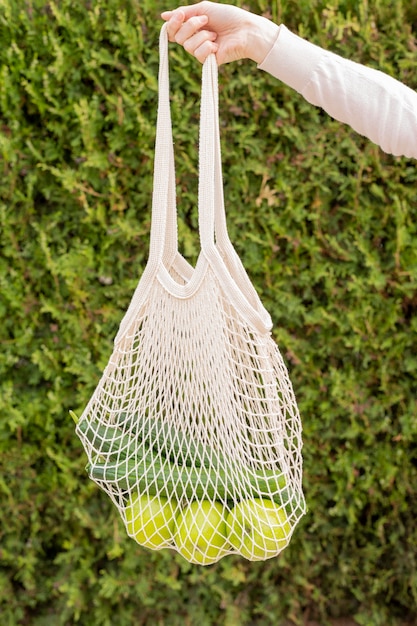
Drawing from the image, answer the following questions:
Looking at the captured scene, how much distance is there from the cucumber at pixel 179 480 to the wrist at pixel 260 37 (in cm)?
86

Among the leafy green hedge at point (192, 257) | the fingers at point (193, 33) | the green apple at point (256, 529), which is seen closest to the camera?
the green apple at point (256, 529)

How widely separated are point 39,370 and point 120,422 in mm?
1267

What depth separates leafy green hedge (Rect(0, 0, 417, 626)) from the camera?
2.52 meters

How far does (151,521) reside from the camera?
1.33m

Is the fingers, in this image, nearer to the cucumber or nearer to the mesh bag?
the mesh bag

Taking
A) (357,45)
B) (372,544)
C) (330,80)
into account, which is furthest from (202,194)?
(372,544)

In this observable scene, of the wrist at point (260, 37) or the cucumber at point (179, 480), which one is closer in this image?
the cucumber at point (179, 480)

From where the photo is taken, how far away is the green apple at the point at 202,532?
1.29 metres

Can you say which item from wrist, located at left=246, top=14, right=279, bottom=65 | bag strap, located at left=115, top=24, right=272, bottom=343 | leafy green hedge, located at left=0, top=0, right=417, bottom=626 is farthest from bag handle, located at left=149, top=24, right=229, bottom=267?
leafy green hedge, located at left=0, top=0, right=417, bottom=626

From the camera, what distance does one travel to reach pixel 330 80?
142 centimetres

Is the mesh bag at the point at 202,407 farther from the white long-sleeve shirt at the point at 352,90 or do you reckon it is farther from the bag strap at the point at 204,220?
the white long-sleeve shirt at the point at 352,90

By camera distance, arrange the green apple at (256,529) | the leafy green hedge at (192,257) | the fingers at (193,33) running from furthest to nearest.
→ the leafy green hedge at (192,257) < the fingers at (193,33) < the green apple at (256,529)

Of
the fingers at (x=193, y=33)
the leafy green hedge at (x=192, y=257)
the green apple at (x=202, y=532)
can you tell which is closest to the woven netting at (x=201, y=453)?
the green apple at (x=202, y=532)

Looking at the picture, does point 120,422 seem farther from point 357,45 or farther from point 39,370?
point 357,45
